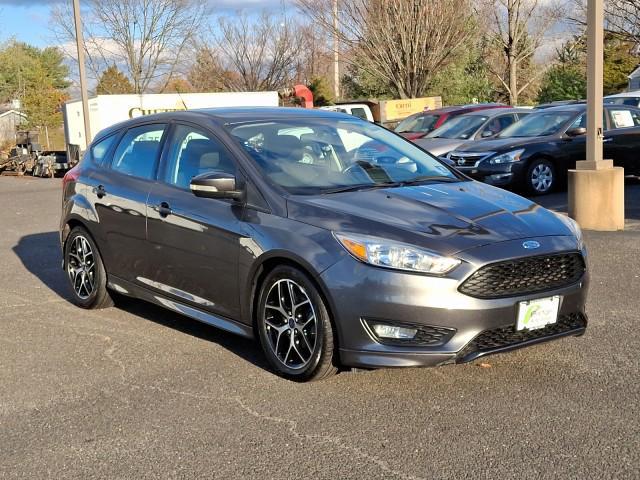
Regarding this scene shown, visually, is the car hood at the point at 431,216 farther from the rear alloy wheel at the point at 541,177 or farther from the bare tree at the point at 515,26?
the bare tree at the point at 515,26

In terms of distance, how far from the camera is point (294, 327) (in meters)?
4.51

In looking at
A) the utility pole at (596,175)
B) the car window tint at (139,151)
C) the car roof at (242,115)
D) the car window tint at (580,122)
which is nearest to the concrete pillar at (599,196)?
the utility pole at (596,175)

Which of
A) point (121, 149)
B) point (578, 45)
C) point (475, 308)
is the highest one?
→ point (578, 45)

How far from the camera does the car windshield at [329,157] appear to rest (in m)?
4.95

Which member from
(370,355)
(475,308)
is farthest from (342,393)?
(475,308)

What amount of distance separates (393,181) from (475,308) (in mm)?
1359

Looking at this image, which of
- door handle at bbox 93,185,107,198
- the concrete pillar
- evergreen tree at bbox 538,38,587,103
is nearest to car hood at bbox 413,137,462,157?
the concrete pillar

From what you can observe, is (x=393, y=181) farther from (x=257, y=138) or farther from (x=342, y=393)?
(x=342, y=393)

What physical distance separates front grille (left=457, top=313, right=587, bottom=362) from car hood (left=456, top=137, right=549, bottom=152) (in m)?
9.07

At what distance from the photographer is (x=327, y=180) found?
4.98 meters

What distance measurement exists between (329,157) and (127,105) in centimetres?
2295

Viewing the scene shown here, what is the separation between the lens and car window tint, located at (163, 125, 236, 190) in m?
5.14

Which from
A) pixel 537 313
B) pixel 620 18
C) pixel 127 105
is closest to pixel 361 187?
pixel 537 313

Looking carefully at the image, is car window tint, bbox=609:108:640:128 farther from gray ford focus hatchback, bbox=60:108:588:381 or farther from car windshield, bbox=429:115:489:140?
gray ford focus hatchback, bbox=60:108:588:381
